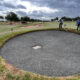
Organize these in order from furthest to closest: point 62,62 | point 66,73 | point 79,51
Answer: point 79,51 → point 62,62 → point 66,73

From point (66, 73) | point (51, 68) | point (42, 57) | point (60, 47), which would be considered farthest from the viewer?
point (60, 47)

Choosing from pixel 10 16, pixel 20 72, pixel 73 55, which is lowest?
pixel 20 72

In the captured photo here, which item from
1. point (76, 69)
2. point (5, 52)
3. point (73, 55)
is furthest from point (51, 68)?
point (5, 52)

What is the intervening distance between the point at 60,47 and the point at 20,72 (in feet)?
15.8

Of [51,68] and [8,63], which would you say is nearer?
[51,68]

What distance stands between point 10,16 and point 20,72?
67.4 m

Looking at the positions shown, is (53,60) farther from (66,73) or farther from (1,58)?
(1,58)

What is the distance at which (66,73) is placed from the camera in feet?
19.2

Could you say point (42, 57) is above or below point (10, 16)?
below

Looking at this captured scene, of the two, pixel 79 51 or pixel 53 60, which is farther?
pixel 79 51

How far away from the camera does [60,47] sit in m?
9.46

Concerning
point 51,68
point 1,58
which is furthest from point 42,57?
point 1,58

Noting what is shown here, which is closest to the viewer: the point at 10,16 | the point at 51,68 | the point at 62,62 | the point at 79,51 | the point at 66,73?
the point at 66,73

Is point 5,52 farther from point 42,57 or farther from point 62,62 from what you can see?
point 62,62
